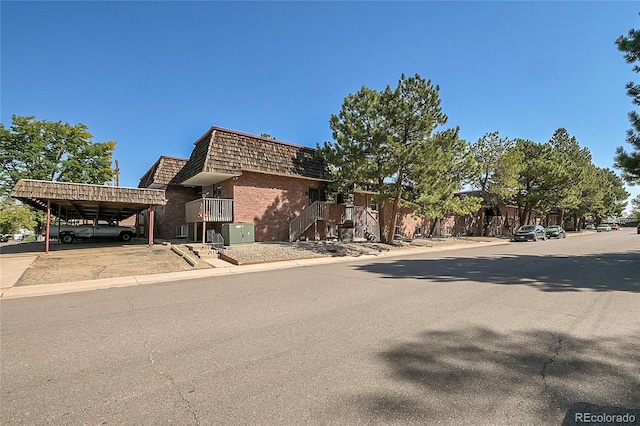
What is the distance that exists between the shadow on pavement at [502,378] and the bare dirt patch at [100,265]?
10327 millimetres

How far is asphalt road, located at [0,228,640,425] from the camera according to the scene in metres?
2.82

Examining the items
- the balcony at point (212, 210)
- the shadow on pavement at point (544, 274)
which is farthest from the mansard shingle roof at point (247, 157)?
the shadow on pavement at point (544, 274)

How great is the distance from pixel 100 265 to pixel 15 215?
3389cm

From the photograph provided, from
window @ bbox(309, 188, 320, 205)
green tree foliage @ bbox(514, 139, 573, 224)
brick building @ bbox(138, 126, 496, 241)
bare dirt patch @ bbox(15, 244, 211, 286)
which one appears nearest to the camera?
bare dirt patch @ bbox(15, 244, 211, 286)

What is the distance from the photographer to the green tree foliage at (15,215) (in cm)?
3537

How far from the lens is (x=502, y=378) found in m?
3.37

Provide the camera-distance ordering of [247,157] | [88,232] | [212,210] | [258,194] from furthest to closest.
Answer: [88,232] → [258,194] → [247,157] → [212,210]

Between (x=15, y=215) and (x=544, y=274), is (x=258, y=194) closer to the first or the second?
(x=544, y=274)

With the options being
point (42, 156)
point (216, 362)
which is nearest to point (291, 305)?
point (216, 362)

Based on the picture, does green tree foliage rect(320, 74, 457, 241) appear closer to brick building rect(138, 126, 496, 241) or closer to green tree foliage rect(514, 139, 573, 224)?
brick building rect(138, 126, 496, 241)

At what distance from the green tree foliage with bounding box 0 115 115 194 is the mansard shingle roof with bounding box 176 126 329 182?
2177 cm
